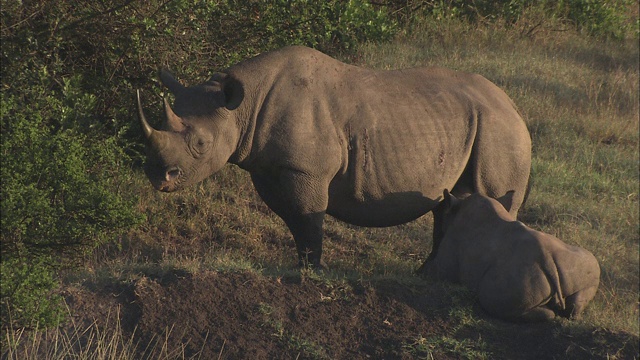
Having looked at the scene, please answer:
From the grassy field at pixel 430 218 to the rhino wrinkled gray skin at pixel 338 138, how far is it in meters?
0.56

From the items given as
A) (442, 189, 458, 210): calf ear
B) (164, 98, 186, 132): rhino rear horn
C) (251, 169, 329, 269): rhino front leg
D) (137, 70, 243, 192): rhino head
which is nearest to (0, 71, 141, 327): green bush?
(137, 70, 243, 192): rhino head

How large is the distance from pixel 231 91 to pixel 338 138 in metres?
0.84

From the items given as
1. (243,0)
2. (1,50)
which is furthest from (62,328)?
(243,0)

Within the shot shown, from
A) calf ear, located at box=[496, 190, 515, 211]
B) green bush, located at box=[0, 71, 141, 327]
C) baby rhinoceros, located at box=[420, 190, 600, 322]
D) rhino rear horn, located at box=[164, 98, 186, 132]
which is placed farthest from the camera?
calf ear, located at box=[496, 190, 515, 211]

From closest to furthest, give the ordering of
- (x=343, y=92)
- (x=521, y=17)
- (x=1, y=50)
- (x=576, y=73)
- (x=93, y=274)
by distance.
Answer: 1. (x=93, y=274)
2. (x=343, y=92)
3. (x=1, y=50)
4. (x=576, y=73)
5. (x=521, y=17)

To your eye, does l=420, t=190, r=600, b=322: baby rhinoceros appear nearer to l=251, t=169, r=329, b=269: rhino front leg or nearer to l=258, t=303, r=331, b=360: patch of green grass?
l=251, t=169, r=329, b=269: rhino front leg

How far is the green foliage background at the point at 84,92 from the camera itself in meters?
6.86

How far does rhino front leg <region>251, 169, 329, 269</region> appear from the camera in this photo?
7371 mm

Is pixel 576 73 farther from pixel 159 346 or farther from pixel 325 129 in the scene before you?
pixel 159 346

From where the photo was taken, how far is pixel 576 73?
14.0m

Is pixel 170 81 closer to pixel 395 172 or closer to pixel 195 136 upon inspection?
pixel 195 136

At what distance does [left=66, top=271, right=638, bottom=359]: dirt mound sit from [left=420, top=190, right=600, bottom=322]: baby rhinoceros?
0.13 metres

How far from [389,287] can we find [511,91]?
20.6 feet

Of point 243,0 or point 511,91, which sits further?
point 511,91
